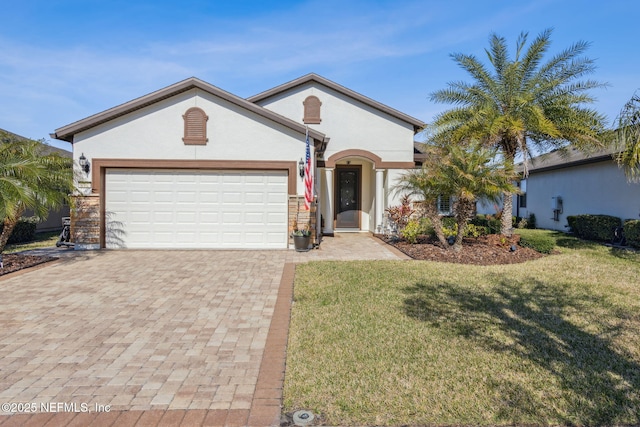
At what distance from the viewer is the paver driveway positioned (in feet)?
11.9

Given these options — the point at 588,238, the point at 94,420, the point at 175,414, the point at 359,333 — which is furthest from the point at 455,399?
the point at 588,238

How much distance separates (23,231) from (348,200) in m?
13.2

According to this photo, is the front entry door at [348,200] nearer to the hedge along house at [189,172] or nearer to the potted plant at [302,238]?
the hedge along house at [189,172]

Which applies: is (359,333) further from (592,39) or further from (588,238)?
(588,238)

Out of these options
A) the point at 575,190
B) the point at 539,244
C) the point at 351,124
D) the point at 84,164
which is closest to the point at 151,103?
the point at 84,164

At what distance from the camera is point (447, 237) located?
13180 millimetres

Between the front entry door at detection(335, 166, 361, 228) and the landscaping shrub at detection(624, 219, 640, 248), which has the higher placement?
the front entry door at detection(335, 166, 361, 228)

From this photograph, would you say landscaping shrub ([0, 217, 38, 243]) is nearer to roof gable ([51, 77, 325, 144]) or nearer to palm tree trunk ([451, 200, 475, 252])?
roof gable ([51, 77, 325, 144])

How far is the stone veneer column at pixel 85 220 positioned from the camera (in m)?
11.7

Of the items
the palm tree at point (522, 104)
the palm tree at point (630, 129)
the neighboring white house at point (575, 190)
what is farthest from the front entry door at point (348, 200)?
the palm tree at point (630, 129)

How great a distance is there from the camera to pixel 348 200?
57.1 feet

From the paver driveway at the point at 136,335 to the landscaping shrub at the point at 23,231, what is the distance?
261 inches

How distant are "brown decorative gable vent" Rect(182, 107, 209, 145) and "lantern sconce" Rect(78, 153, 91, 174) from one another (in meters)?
3.13

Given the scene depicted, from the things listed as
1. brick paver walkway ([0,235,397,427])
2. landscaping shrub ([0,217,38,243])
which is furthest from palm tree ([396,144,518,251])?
landscaping shrub ([0,217,38,243])
